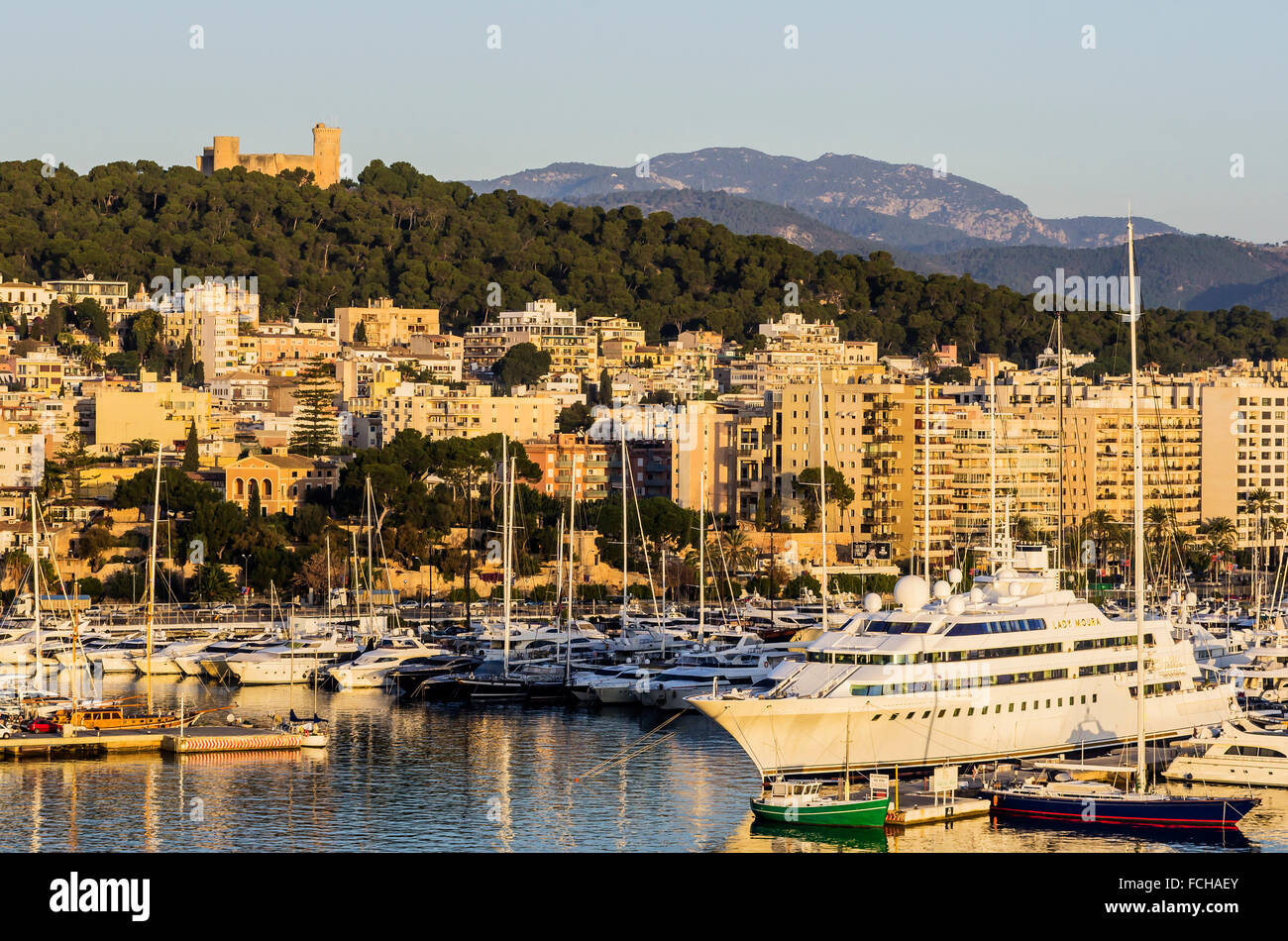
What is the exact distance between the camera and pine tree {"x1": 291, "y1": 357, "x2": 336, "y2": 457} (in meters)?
79.8

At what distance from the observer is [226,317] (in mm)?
101500

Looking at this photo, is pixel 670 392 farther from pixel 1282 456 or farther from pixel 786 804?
pixel 786 804

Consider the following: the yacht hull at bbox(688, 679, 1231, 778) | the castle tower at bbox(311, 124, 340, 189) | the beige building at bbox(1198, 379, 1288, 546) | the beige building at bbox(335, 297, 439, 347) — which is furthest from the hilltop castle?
the yacht hull at bbox(688, 679, 1231, 778)

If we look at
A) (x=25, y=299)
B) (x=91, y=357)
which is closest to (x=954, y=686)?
(x=91, y=357)

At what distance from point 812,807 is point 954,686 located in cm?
368

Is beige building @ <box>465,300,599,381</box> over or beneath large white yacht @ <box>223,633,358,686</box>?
over

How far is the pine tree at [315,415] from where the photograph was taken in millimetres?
79812

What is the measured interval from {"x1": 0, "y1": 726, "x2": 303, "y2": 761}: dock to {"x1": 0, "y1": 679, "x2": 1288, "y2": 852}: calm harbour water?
1.27 feet

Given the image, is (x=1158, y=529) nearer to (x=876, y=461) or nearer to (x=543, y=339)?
(x=876, y=461)

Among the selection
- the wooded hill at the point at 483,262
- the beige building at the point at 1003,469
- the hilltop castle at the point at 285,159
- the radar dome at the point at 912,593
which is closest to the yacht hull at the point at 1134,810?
the radar dome at the point at 912,593

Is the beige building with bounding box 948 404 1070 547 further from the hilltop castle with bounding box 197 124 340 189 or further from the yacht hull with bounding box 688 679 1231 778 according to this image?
the hilltop castle with bounding box 197 124 340 189

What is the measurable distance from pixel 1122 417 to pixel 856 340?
110 ft

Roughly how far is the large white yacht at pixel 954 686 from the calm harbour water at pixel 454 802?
1511 mm
